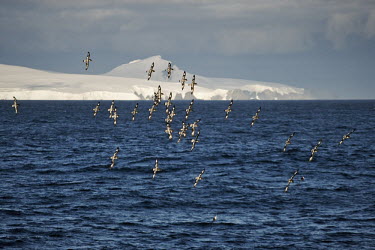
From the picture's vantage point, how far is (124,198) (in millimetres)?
54500

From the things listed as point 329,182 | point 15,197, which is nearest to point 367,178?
point 329,182

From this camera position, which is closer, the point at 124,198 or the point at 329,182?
the point at 124,198

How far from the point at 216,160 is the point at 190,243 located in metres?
43.4

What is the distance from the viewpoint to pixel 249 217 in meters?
47.3

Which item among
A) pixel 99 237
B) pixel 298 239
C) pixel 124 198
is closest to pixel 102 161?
pixel 124 198

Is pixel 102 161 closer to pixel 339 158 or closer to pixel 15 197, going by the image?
pixel 15 197

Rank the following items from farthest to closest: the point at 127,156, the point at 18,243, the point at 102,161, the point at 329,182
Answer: the point at 127,156 → the point at 102,161 → the point at 329,182 → the point at 18,243

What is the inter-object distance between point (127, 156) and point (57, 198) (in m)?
34.6

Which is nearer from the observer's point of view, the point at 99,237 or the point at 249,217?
the point at 99,237

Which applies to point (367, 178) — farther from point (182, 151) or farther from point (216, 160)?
point (182, 151)

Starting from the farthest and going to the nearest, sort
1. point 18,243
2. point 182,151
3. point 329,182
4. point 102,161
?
point 182,151 < point 102,161 < point 329,182 < point 18,243

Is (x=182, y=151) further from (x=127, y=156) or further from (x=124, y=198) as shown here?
(x=124, y=198)

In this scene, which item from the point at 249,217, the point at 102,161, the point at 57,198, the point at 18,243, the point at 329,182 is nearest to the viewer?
the point at 18,243

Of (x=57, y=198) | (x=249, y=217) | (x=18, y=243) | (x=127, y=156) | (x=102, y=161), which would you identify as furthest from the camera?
(x=127, y=156)
